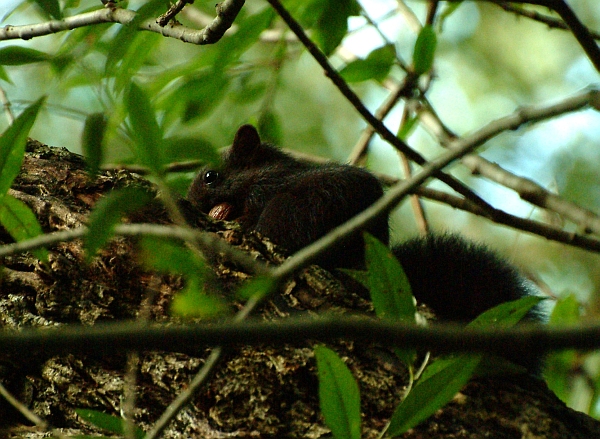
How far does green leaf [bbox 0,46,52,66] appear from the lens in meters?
2.08

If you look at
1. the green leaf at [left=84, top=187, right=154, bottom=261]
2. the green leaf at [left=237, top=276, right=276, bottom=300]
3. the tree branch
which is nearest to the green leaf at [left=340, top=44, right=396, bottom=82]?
the green leaf at [left=84, top=187, right=154, bottom=261]

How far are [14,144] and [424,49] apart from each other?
171cm

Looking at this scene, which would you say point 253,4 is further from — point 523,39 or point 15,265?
point 15,265

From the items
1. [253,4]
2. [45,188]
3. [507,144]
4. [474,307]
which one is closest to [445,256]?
[474,307]

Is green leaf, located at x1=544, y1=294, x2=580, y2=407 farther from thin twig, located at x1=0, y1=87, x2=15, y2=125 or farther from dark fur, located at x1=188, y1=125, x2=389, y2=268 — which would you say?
thin twig, located at x1=0, y1=87, x2=15, y2=125

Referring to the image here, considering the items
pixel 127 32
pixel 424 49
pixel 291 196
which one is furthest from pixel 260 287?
pixel 291 196

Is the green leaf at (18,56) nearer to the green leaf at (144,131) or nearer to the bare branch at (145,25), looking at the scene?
the bare branch at (145,25)

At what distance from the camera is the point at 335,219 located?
3363 mm

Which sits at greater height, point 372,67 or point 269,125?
point 372,67

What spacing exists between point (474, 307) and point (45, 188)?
1.78 meters

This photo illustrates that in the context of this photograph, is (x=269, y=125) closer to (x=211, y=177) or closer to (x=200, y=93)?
(x=211, y=177)

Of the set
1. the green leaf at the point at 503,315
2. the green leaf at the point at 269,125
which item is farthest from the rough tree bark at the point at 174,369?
the green leaf at the point at 269,125

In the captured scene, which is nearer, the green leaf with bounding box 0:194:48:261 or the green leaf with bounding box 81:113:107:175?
the green leaf with bounding box 81:113:107:175

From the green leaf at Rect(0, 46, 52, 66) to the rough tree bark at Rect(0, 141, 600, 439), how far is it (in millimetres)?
627
